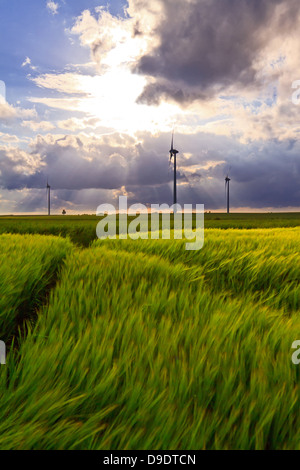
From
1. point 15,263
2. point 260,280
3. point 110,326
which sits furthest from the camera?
point 260,280

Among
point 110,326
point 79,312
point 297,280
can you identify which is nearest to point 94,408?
point 110,326

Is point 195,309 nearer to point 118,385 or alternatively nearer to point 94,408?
→ point 118,385

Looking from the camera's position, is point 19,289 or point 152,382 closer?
point 152,382

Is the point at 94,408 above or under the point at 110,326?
under

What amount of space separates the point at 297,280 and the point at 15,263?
3865mm

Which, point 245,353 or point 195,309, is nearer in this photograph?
point 245,353

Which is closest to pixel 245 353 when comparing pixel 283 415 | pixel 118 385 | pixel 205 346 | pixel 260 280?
pixel 205 346

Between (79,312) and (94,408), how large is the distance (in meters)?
1.15

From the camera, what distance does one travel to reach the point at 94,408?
1.23 metres

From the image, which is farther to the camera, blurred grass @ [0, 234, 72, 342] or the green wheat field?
blurred grass @ [0, 234, 72, 342]

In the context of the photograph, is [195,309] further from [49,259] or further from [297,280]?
[49,259]

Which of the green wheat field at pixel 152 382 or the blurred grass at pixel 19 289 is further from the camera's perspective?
the blurred grass at pixel 19 289
